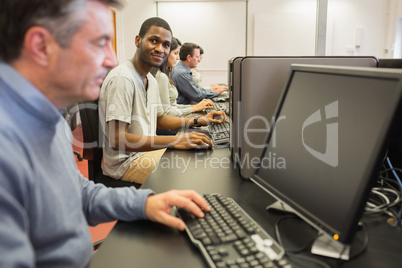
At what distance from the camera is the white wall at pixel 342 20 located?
613cm

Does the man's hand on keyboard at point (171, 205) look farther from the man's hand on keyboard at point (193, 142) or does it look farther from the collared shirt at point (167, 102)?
the collared shirt at point (167, 102)

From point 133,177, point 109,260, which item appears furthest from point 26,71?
point 133,177

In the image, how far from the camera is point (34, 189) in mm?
556

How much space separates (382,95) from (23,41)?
611 mm

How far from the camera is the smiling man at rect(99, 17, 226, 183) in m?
1.75

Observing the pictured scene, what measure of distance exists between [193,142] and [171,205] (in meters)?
0.72

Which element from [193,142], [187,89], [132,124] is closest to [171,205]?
[193,142]

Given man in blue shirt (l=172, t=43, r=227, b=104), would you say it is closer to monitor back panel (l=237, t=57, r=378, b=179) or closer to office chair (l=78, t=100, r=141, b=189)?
office chair (l=78, t=100, r=141, b=189)

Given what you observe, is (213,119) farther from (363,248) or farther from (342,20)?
(342,20)

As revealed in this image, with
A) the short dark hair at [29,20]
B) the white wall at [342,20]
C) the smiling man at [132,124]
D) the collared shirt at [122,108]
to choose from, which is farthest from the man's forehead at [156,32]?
the white wall at [342,20]

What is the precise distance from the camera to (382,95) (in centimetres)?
63

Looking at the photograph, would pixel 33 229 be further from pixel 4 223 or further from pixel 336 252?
pixel 336 252

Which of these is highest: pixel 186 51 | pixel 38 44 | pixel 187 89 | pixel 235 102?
pixel 186 51

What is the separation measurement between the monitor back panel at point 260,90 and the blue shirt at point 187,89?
8.88ft
